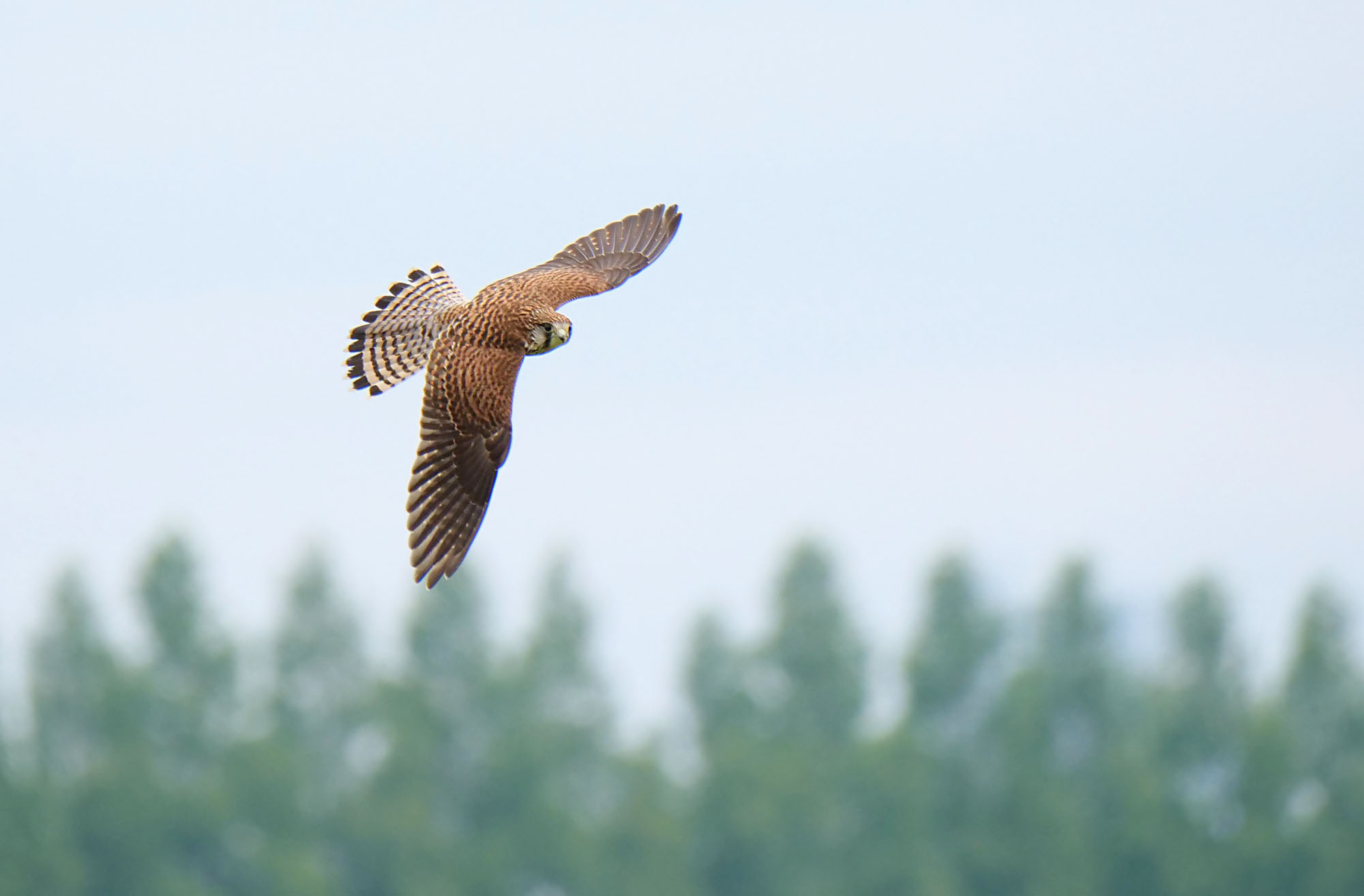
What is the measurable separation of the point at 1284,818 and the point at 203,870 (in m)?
42.5

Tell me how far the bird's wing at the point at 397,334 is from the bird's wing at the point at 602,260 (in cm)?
59

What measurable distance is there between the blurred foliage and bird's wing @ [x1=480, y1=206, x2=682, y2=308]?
62034 mm

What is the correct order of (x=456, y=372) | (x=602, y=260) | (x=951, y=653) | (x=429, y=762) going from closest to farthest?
1. (x=456, y=372)
2. (x=602, y=260)
3. (x=429, y=762)
4. (x=951, y=653)

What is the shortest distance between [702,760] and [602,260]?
68.5m

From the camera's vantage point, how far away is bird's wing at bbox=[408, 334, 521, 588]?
20.0 meters

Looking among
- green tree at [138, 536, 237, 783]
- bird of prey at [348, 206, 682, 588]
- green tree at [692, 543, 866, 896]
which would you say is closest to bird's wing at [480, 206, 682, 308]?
bird of prey at [348, 206, 682, 588]

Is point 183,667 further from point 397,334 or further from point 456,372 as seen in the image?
point 456,372

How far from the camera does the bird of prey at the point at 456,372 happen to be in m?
20.0

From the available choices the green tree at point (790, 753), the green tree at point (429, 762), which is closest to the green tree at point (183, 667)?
the green tree at point (429, 762)

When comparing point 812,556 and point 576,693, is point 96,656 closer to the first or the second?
point 576,693

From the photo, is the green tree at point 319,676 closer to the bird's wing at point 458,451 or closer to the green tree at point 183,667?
the green tree at point 183,667

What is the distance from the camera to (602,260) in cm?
2386

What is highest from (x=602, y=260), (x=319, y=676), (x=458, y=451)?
(x=602, y=260)

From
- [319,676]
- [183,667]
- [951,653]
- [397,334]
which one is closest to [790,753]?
[951,653]
